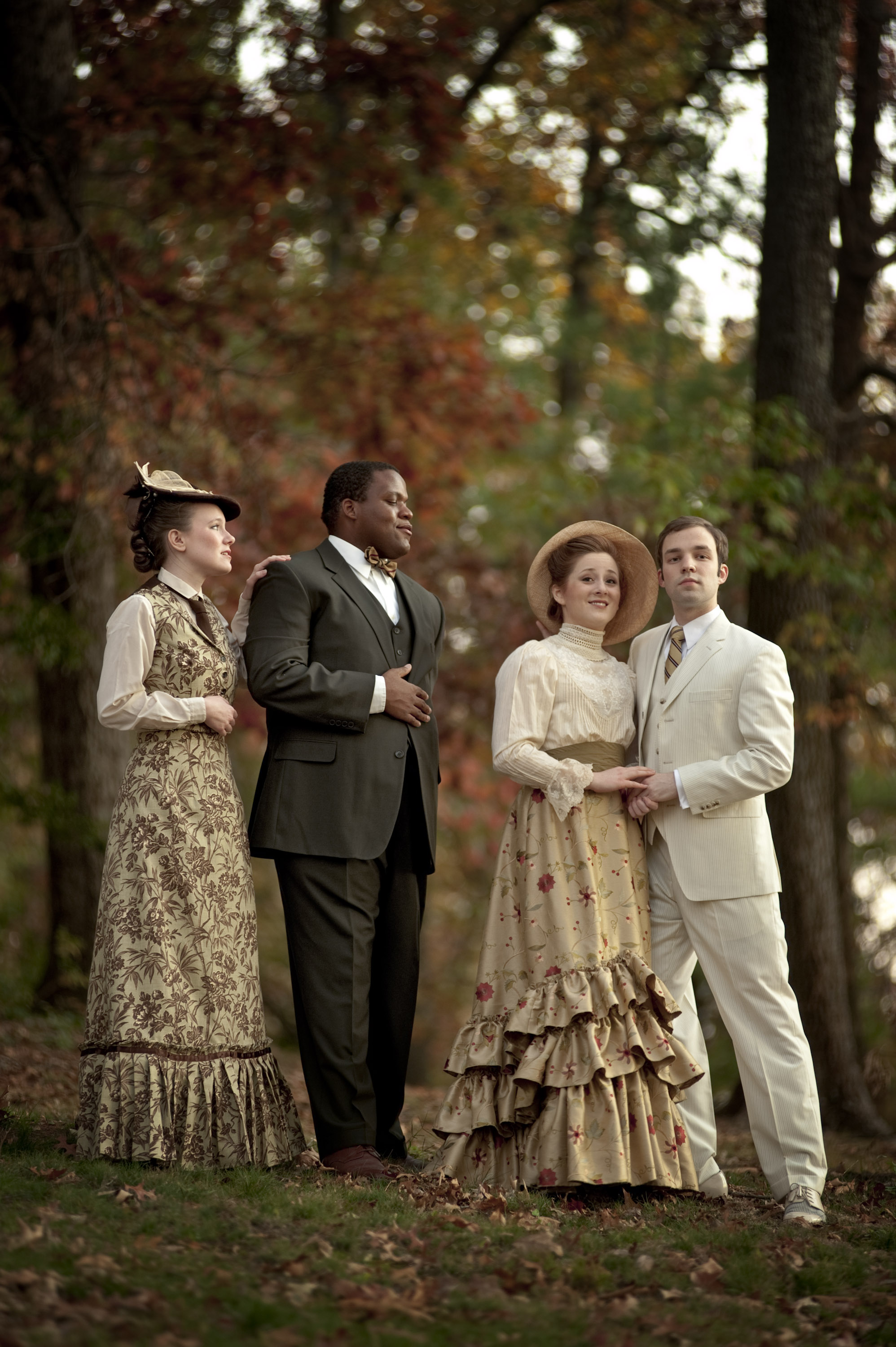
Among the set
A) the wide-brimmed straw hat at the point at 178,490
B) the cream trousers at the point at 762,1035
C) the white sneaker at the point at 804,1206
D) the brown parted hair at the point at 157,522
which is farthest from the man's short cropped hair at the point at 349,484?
the white sneaker at the point at 804,1206

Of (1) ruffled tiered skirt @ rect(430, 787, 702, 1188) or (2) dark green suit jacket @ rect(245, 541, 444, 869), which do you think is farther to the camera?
(2) dark green suit jacket @ rect(245, 541, 444, 869)

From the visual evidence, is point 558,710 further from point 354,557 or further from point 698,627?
point 354,557

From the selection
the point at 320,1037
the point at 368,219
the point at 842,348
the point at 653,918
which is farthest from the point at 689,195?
the point at 320,1037

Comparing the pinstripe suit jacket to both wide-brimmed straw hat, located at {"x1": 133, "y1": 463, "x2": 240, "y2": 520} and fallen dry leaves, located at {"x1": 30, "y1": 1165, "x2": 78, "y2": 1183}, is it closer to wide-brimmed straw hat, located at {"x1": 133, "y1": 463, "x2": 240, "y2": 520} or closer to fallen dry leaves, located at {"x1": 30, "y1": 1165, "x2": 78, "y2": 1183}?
wide-brimmed straw hat, located at {"x1": 133, "y1": 463, "x2": 240, "y2": 520}

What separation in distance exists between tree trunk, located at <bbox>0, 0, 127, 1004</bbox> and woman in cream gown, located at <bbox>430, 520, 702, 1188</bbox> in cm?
384

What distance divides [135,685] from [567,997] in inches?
71.0

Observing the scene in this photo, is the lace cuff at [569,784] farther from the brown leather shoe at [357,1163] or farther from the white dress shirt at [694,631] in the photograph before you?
the brown leather shoe at [357,1163]

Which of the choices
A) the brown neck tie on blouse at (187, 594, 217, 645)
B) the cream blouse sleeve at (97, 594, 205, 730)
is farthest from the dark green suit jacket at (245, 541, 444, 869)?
the cream blouse sleeve at (97, 594, 205, 730)

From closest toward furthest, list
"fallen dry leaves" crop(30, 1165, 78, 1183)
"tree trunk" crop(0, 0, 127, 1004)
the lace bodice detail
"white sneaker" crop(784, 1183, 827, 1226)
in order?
"fallen dry leaves" crop(30, 1165, 78, 1183), "white sneaker" crop(784, 1183, 827, 1226), the lace bodice detail, "tree trunk" crop(0, 0, 127, 1004)

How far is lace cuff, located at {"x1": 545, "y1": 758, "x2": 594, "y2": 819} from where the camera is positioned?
15.0 feet

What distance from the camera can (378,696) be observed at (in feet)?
15.3

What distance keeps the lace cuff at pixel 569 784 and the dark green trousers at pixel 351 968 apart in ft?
1.77

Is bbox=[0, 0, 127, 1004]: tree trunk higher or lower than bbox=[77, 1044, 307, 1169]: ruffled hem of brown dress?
higher

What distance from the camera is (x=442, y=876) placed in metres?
16.1
